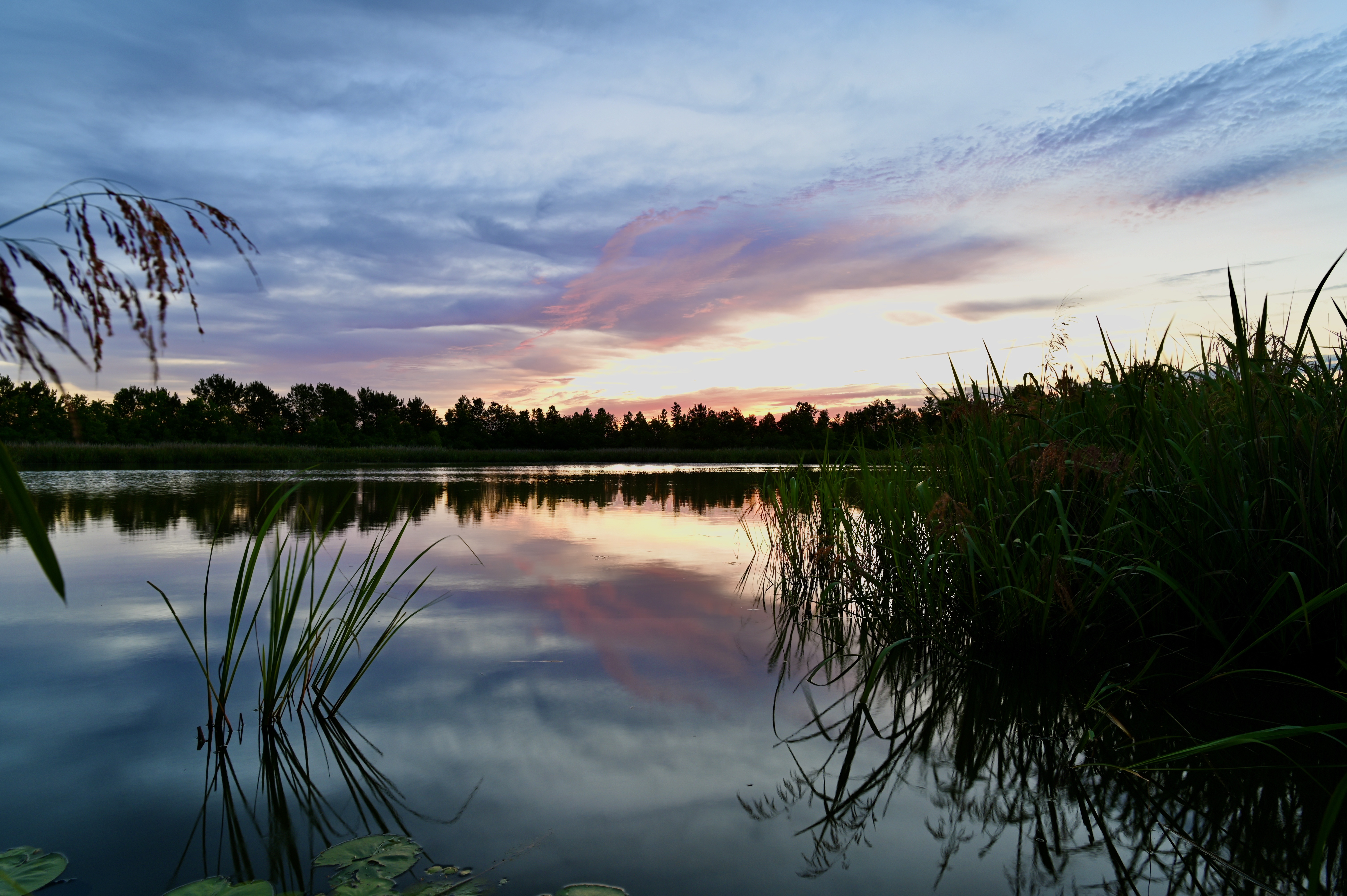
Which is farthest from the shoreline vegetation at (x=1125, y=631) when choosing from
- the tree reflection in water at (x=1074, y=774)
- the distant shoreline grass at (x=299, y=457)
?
the distant shoreline grass at (x=299, y=457)

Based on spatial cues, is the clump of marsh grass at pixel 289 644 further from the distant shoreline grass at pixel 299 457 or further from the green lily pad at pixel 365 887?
the distant shoreline grass at pixel 299 457

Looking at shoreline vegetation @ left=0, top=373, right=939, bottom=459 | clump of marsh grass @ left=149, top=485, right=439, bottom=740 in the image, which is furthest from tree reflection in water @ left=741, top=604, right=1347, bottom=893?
shoreline vegetation @ left=0, top=373, right=939, bottom=459

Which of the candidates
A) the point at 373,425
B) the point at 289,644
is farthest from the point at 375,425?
the point at 289,644

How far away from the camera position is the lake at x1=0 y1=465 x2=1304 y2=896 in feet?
5.73

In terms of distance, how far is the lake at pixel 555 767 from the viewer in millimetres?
1747

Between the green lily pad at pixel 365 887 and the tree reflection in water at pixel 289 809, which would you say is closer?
the green lily pad at pixel 365 887

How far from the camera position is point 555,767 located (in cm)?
226

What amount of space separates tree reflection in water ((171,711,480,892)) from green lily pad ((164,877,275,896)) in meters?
0.05

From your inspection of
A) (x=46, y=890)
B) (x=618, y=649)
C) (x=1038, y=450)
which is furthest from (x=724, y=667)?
(x=46, y=890)

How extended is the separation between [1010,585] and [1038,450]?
0.79 meters

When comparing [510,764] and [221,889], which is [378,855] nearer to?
[221,889]

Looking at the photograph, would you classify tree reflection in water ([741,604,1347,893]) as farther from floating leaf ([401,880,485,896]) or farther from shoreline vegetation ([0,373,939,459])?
shoreline vegetation ([0,373,939,459])

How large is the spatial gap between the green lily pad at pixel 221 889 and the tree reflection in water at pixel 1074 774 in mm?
1260

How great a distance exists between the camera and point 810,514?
16.8 ft
